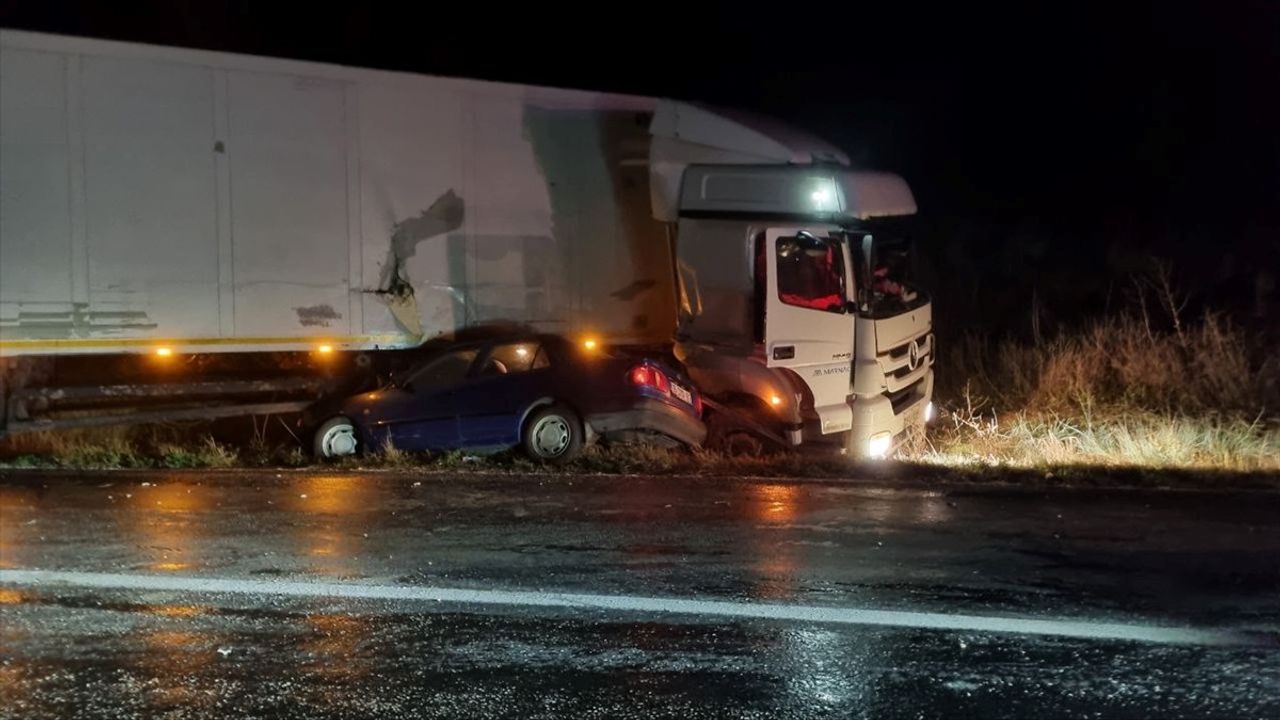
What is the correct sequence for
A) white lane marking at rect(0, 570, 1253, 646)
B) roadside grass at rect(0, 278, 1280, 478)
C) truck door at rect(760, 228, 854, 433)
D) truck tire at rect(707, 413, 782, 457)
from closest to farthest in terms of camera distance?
white lane marking at rect(0, 570, 1253, 646) < roadside grass at rect(0, 278, 1280, 478) < truck door at rect(760, 228, 854, 433) < truck tire at rect(707, 413, 782, 457)

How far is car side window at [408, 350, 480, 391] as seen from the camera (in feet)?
37.9

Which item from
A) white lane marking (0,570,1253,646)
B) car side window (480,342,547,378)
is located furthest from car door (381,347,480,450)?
white lane marking (0,570,1253,646)

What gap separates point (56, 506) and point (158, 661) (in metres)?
3.89

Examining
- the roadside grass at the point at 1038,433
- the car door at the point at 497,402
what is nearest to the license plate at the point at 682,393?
the roadside grass at the point at 1038,433

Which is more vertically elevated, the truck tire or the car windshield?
the car windshield

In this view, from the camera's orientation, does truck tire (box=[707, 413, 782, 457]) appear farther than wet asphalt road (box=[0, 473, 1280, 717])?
Yes

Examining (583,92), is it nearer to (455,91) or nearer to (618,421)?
(455,91)

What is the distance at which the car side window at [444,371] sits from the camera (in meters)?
11.5

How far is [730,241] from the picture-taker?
1153cm

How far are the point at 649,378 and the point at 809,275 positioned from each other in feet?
5.92

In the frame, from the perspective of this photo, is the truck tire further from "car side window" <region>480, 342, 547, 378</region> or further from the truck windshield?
"car side window" <region>480, 342, 547, 378</region>

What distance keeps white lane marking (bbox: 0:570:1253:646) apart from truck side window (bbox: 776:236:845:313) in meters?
5.23

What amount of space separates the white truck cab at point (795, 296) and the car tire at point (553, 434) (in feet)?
4.53

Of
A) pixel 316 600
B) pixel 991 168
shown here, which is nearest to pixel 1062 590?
pixel 316 600
